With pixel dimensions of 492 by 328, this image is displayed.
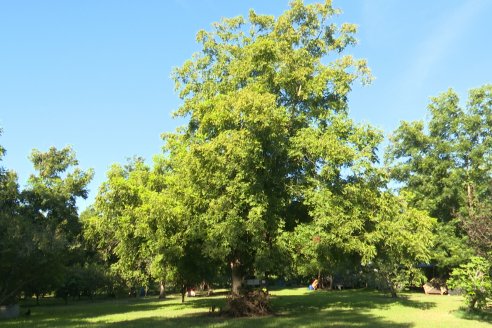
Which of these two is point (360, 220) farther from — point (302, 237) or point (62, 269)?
point (62, 269)

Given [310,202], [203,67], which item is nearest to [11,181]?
[203,67]

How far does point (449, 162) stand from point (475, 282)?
24211 mm

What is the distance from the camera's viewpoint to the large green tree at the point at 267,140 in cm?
1884

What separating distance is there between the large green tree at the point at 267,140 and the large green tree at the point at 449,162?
775 inches

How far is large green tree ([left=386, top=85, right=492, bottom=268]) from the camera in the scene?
1495 inches

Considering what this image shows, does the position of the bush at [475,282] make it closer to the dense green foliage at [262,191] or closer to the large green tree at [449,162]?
the dense green foliage at [262,191]

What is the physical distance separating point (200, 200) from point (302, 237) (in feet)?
15.7

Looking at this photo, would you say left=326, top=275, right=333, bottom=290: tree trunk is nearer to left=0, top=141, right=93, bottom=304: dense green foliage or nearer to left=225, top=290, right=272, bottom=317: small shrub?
left=0, top=141, right=93, bottom=304: dense green foliage

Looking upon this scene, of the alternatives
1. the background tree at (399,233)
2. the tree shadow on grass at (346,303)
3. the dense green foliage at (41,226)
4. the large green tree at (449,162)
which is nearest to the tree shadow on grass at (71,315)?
the dense green foliage at (41,226)

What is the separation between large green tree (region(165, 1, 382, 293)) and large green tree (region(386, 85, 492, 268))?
64.6ft

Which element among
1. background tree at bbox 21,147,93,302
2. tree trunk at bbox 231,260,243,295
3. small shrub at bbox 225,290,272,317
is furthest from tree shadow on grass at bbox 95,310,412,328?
background tree at bbox 21,147,93,302

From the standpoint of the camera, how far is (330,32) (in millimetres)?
24984

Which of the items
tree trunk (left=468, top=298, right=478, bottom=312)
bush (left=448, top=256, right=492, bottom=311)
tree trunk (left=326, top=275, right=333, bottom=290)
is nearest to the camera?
bush (left=448, top=256, right=492, bottom=311)

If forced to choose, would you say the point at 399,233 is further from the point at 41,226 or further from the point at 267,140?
the point at 41,226
